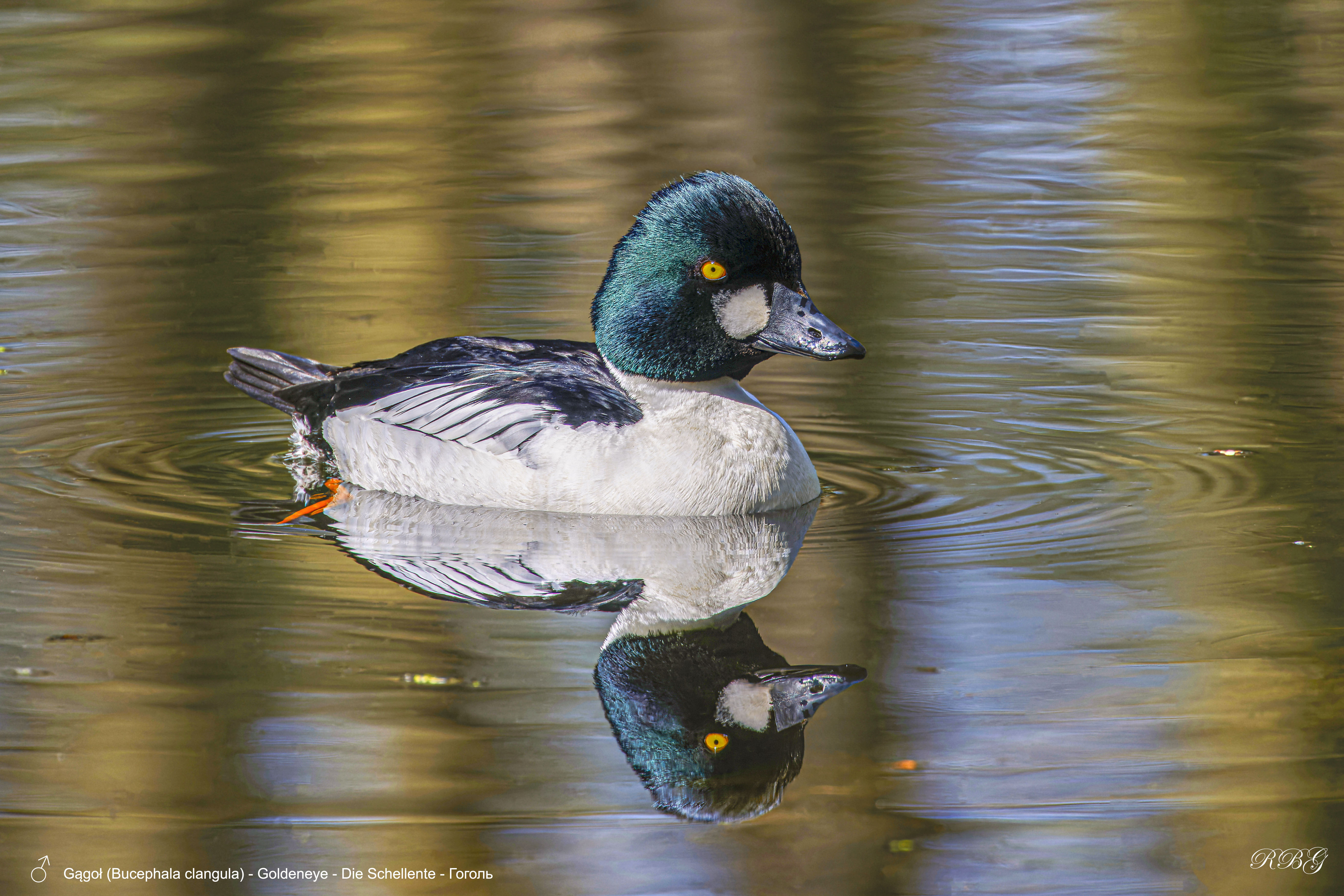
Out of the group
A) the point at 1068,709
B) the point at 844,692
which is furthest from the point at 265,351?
the point at 1068,709

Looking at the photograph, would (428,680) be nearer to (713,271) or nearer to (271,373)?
(713,271)

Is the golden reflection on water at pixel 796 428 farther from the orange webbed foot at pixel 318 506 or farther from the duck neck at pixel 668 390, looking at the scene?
the duck neck at pixel 668 390

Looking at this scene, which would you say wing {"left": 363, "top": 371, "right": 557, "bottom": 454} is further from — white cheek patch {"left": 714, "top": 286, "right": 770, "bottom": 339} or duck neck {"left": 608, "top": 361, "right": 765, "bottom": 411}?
white cheek patch {"left": 714, "top": 286, "right": 770, "bottom": 339}

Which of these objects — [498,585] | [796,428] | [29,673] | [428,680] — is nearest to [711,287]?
[796,428]

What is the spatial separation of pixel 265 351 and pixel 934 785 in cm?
492

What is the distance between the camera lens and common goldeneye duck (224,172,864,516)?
727cm

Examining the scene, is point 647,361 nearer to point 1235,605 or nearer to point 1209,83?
point 1235,605

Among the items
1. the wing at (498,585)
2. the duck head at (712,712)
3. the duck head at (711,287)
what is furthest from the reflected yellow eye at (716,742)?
the duck head at (711,287)

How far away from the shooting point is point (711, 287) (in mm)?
7320

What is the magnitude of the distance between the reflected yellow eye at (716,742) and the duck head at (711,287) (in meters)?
2.42

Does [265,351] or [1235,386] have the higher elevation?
[265,351]

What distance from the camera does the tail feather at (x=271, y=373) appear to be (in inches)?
335

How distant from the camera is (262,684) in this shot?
556cm

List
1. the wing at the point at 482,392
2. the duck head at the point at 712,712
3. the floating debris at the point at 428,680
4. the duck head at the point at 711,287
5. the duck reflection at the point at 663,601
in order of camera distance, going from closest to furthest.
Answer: the duck head at the point at 712,712 < the duck reflection at the point at 663,601 < the floating debris at the point at 428,680 < the duck head at the point at 711,287 < the wing at the point at 482,392
